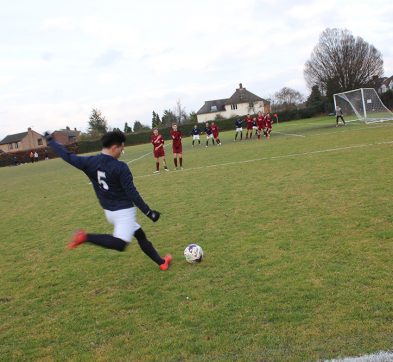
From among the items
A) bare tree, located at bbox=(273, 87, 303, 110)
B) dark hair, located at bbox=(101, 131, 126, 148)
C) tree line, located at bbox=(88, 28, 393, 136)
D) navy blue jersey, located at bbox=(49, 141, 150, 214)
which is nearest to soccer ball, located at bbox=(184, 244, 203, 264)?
navy blue jersey, located at bbox=(49, 141, 150, 214)

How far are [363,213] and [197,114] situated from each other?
96.2 m

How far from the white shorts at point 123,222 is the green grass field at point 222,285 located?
0.68 metres

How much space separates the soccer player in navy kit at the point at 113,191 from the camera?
16.3ft

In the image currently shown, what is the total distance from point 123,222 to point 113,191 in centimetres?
40

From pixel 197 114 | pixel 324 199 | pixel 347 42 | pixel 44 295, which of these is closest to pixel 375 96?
pixel 324 199

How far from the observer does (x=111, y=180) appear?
503 centimetres

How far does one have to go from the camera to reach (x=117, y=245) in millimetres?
5043

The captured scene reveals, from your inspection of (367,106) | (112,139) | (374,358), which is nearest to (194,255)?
(112,139)

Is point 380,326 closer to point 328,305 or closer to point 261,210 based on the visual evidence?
point 328,305

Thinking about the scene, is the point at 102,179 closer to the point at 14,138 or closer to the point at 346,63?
the point at 346,63

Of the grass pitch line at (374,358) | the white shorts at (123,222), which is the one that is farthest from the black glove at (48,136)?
the grass pitch line at (374,358)

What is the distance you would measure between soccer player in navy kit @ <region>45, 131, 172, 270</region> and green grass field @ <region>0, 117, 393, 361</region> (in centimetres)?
69

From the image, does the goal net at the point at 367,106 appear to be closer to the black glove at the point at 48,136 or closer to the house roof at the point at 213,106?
the black glove at the point at 48,136

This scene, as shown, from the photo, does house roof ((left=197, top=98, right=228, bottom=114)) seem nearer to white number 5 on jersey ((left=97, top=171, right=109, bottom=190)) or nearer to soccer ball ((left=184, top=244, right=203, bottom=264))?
soccer ball ((left=184, top=244, right=203, bottom=264))
